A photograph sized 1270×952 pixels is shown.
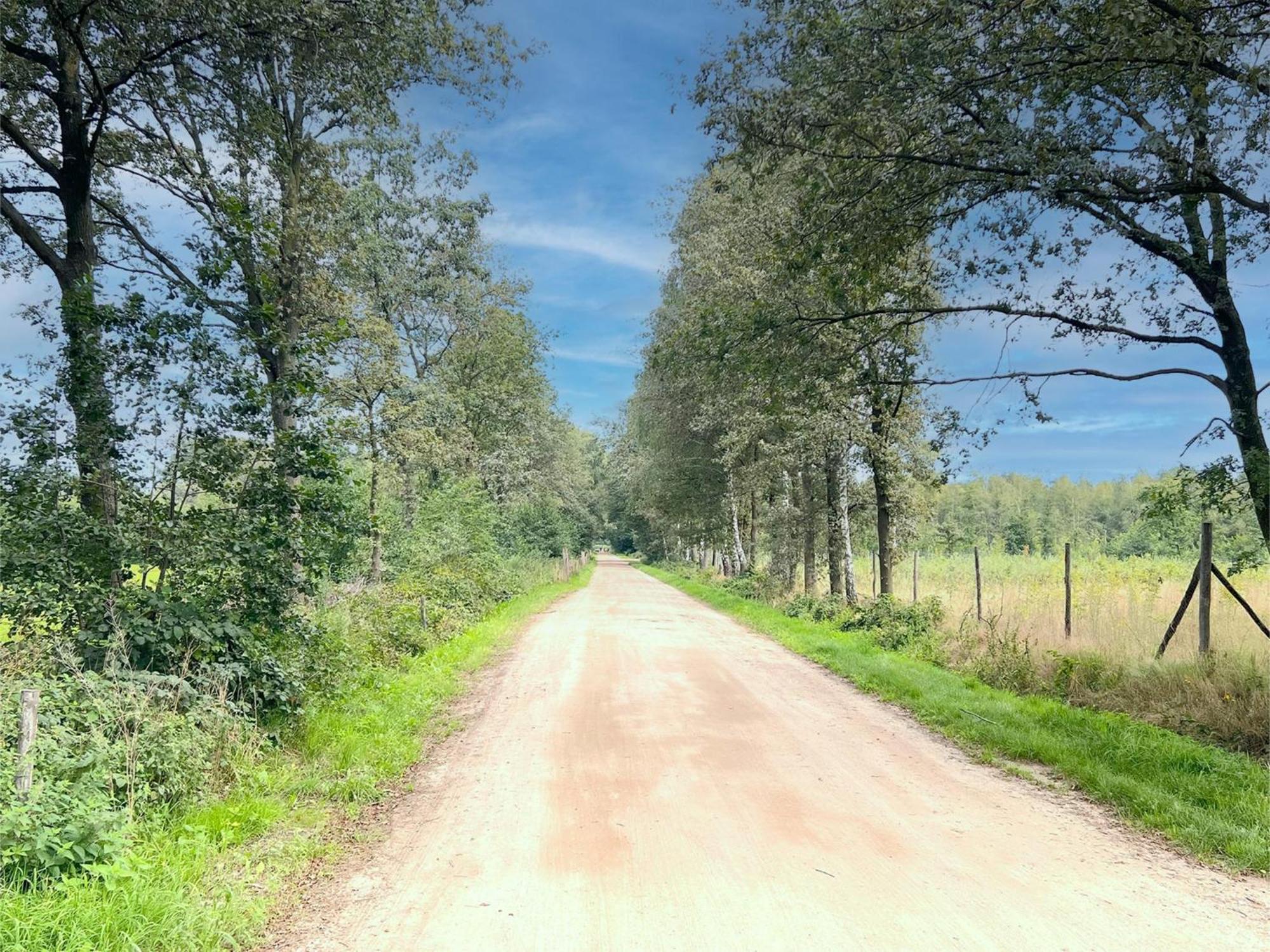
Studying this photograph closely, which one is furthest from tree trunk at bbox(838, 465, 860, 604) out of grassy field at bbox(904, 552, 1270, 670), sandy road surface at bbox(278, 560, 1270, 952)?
sandy road surface at bbox(278, 560, 1270, 952)

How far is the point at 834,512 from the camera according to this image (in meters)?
16.7

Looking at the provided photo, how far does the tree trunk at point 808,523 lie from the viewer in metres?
18.5

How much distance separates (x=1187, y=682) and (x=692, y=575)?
28746 millimetres

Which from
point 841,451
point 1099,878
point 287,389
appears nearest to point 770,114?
point 287,389

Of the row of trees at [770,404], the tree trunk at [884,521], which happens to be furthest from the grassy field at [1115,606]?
the row of trees at [770,404]

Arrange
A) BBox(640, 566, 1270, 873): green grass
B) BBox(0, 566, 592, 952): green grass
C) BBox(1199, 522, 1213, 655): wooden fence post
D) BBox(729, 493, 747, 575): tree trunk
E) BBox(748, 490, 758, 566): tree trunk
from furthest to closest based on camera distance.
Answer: BBox(748, 490, 758, 566): tree trunk, BBox(729, 493, 747, 575): tree trunk, BBox(1199, 522, 1213, 655): wooden fence post, BBox(640, 566, 1270, 873): green grass, BBox(0, 566, 592, 952): green grass

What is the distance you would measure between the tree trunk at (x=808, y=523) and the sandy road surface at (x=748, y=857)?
38.9 feet

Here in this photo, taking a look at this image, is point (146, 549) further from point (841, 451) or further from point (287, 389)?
point (841, 451)

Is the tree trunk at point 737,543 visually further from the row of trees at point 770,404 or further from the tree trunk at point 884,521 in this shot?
the tree trunk at point 884,521

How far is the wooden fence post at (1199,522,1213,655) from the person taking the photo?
7.40 meters

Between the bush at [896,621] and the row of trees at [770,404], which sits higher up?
the row of trees at [770,404]

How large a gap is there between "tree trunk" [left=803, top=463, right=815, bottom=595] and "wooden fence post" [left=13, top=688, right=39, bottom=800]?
54.3 feet

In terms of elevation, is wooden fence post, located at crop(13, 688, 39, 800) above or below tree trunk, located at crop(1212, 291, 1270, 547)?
below

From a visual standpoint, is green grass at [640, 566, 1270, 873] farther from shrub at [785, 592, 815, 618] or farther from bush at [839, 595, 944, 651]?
shrub at [785, 592, 815, 618]
